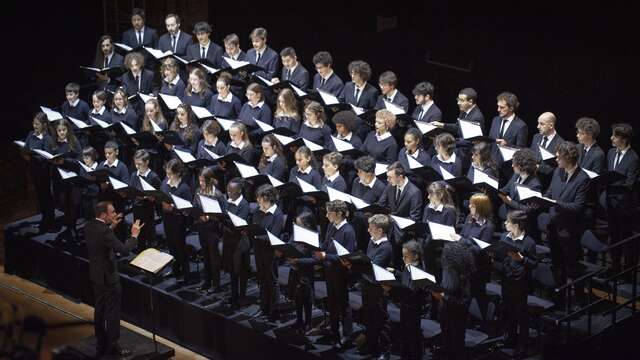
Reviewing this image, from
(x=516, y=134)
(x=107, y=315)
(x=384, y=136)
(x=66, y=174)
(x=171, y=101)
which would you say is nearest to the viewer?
(x=107, y=315)

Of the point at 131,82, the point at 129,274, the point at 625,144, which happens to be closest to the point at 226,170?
the point at 129,274

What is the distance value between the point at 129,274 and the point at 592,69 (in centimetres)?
456

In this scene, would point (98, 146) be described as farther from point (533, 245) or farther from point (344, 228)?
point (533, 245)

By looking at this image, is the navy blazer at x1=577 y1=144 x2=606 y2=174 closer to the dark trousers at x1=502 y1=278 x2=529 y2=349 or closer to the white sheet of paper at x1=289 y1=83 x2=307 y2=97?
the dark trousers at x1=502 y1=278 x2=529 y2=349

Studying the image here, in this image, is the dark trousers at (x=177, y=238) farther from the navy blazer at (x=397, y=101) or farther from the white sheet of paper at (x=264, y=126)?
the navy blazer at (x=397, y=101)

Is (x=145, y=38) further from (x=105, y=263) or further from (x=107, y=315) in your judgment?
(x=107, y=315)

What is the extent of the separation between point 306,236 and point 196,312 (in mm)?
1502

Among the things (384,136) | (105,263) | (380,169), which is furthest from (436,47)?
(105,263)

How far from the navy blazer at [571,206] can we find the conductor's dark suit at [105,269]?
10.5 ft

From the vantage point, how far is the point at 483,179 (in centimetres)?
820

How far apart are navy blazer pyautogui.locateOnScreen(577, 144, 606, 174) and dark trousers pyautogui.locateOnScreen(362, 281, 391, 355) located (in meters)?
1.97

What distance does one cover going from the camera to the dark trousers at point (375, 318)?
25.4 ft

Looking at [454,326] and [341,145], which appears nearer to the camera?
[454,326]

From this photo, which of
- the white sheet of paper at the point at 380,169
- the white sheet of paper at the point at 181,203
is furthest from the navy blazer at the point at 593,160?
the white sheet of paper at the point at 181,203
